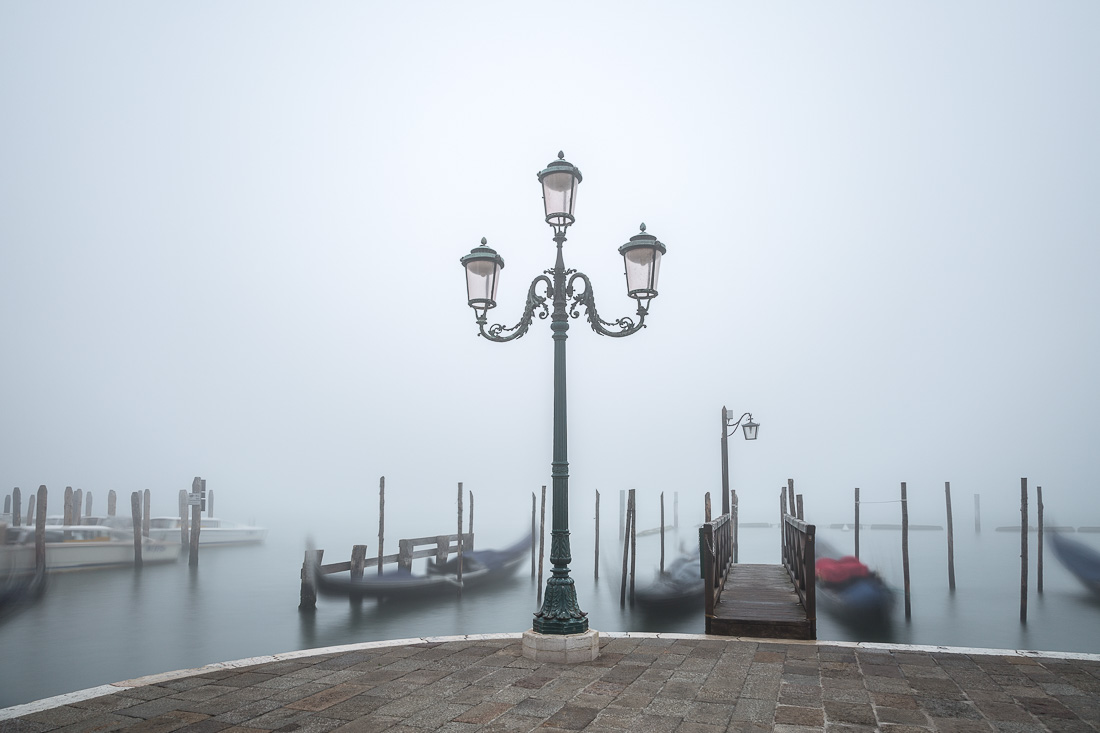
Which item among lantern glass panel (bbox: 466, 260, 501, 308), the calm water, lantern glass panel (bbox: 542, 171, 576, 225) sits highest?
lantern glass panel (bbox: 542, 171, 576, 225)

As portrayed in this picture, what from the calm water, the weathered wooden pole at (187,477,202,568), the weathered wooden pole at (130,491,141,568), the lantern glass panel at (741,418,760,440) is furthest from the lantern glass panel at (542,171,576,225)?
the weathered wooden pole at (187,477,202,568)

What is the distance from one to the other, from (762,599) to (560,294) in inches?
174

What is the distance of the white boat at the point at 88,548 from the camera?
23.0 metres

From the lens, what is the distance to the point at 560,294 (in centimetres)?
596

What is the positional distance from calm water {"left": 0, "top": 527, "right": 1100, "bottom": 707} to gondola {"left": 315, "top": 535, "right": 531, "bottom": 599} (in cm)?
38

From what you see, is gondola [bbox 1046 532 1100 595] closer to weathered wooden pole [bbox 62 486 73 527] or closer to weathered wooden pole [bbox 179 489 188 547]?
weathered wooden pole [bbox 179 489 188 547]

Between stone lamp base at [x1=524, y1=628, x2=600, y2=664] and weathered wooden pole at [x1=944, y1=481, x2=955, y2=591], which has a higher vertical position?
stone lamp base at [x1=524, y1=628, x2=600, y2=664]

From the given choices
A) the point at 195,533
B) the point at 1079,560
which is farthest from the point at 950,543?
the point at 195,533

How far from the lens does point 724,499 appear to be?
1468 cm

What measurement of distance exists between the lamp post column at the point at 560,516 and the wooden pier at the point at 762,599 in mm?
1758

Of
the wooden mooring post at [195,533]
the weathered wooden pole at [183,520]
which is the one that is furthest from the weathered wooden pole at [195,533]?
the weathered wooden pole at [183,520]

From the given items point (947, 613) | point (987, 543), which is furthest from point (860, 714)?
point (987, 543)

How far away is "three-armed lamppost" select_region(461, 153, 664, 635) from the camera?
5.69 meters

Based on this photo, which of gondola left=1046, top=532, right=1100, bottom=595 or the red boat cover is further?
gondola left=1046, top=532, right=1100, bottom=595
